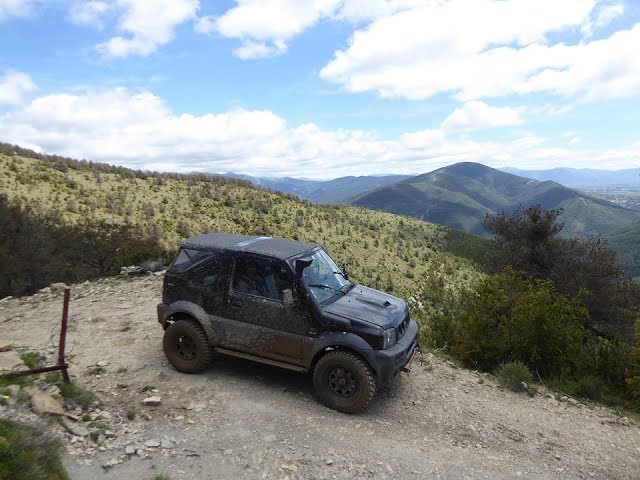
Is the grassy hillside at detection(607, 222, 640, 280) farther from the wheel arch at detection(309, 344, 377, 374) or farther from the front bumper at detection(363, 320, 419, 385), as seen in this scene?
the wheel arch at detection(309, 344, 377, 374)

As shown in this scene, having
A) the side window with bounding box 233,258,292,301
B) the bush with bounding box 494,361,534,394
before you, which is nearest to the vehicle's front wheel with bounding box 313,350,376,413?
the side window with bounding box 233,258,292,301

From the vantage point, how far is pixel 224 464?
4.77 meters

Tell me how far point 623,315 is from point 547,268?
3757mm

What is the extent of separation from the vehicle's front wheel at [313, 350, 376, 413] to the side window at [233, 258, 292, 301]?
115 centimetres

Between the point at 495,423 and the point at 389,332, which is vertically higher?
the point at 389,332

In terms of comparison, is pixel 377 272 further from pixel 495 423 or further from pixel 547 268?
pixel 495 423

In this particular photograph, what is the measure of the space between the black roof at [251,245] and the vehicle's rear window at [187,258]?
8cm

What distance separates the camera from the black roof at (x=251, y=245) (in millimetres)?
6543

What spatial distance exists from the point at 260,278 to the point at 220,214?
21.3m

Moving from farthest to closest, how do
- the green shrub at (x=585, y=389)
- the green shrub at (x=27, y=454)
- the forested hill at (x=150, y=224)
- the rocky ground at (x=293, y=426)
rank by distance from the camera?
1. the forested hill at (x=150, y=224)
2. the green shrub at (x=585, y=389)
3. the rocky ground at (x=293, y=426)
4. the green shrub at (x=27, y=454)

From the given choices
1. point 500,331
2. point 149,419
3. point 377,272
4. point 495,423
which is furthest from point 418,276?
point 149,419

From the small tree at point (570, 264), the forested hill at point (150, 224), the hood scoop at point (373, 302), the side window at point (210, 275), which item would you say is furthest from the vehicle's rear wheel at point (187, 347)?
the small tree at point (570, 264)

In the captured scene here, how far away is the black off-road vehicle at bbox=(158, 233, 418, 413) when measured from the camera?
5.92 metres

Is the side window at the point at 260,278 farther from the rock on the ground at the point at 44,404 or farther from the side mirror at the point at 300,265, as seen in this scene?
the rock on the ground at the point at 44,404
